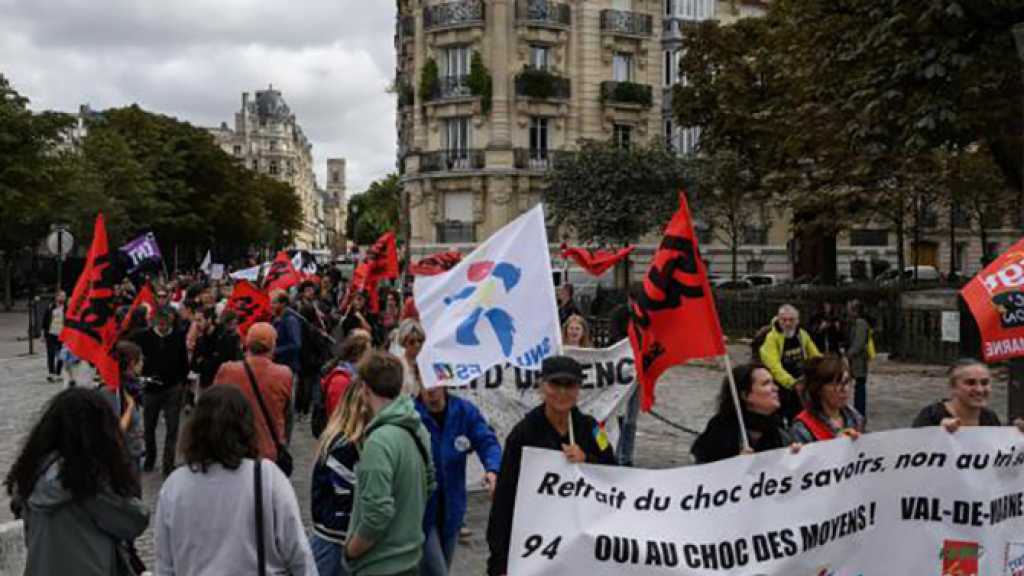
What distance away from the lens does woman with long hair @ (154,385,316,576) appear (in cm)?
371

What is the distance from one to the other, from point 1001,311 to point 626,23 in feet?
132

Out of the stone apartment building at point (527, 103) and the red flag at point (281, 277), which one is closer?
the red flag at point (281, 277)

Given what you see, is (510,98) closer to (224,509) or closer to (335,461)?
(335,461)

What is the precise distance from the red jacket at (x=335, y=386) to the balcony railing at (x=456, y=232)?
120ft

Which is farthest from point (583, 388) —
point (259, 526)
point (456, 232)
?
point (456, 232)

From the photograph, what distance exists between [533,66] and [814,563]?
39.9m

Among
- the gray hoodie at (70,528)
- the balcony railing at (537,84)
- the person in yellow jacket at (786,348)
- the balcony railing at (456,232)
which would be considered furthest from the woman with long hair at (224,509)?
the balcony railing at (537,84)

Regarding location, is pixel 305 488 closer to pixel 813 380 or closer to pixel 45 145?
pixel 813 380

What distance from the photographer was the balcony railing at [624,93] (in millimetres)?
44281

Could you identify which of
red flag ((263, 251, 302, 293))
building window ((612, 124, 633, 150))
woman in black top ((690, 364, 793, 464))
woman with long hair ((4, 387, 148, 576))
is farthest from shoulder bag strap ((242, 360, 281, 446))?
building window ((612, 124, 633, 150))

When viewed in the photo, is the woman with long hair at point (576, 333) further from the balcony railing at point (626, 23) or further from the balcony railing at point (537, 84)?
the balcony railing at point (626, 23)

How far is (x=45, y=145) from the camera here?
3922 cm

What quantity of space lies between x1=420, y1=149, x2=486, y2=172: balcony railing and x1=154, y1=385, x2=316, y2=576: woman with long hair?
39.7 m

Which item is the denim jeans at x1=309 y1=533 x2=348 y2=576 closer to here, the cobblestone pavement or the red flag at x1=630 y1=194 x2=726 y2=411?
the red flag at x1=630 y1=194 x2=726 y2=411
